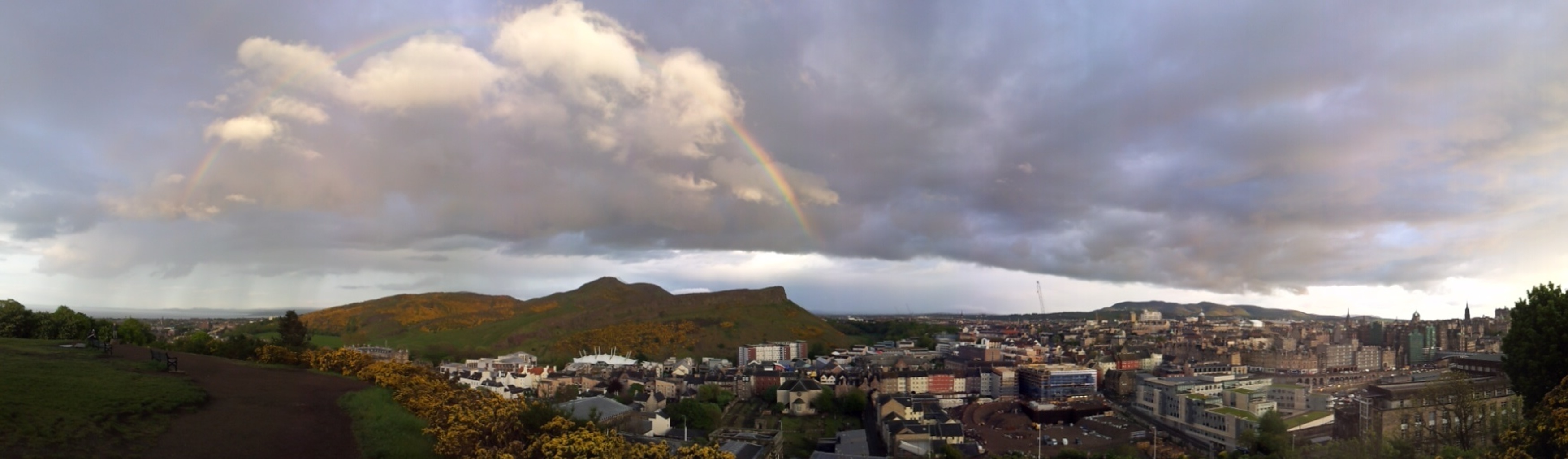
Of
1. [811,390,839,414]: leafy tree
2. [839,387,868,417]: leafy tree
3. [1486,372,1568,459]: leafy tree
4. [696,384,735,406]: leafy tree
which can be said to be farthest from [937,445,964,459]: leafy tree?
[696,384,735,406]: leafy tree

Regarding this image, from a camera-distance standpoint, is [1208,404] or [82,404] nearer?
[82,404]

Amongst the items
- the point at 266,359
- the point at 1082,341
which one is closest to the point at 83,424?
the point at 266,359

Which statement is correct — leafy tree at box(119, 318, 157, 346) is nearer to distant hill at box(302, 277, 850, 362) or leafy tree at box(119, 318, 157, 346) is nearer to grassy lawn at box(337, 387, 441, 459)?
grassy lawn at box(337, 387, 441, 459)

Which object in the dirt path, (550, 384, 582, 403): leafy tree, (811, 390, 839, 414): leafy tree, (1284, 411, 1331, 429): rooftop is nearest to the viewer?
the dirt path

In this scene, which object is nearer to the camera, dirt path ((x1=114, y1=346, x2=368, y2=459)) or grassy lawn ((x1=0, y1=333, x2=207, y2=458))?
grassy lawn ((x1=0, y1=333, x2=207, y2=458))

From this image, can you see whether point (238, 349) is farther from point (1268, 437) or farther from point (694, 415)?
point (1268, 437)

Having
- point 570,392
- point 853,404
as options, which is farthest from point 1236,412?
point 570,392
